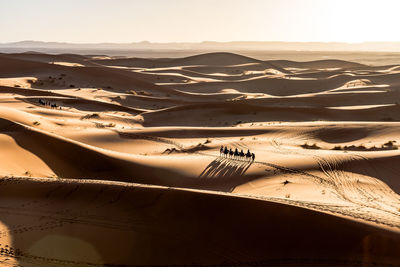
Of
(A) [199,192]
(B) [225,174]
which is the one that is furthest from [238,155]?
(A) [199,192]

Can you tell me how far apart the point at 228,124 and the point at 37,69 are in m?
32.6

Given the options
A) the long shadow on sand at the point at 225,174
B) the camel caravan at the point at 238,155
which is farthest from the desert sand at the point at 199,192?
the camel caravan at the point at 238,155

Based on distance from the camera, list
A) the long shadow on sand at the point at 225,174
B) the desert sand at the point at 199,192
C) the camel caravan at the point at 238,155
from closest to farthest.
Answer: the desert sand at the point at 199,192 → the long shadow on sand at the point at 225,174 → the camel caravan at the point at 238,155

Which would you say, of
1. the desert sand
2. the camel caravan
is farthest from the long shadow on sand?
the camel caravan

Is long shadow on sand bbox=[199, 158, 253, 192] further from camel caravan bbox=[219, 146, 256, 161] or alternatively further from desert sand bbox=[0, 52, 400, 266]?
camel caravan bbox=[219, 146, 256, 161]

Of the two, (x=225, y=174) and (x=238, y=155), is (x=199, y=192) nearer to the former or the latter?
(x=225, y=174)

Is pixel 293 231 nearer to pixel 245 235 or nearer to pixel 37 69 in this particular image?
pixel 245 235

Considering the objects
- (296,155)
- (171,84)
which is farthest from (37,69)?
(296,155)

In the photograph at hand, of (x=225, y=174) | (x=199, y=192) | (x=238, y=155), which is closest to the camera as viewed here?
(x=199, y=192)

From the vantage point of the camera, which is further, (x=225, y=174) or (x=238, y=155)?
(x=238, y=155)

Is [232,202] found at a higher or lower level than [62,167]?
higher

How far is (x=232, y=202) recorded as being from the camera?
7.71m

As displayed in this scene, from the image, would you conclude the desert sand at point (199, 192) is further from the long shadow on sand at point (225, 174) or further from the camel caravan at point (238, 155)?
the camel caravan at point (238, 155)

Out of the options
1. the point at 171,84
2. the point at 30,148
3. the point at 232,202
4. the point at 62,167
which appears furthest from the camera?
the point at 171,84
